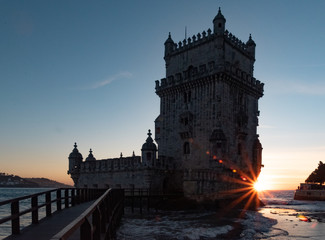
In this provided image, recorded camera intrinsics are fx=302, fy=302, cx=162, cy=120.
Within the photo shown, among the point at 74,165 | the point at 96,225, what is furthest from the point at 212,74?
the point at 96,225

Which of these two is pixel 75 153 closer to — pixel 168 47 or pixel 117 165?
pixel 117 165

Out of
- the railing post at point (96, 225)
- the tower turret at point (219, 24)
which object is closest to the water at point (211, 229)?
the railing post at point (96, 225)

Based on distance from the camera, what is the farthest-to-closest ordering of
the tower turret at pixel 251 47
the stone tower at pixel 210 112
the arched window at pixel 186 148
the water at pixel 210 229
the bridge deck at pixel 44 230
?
the tower turret at pixel 251 47 < the arched window at pixel 186 148 < the stone tower at pixel 210 112 < the water at pixel 210 229 < the bridge deck at pixel 44 230

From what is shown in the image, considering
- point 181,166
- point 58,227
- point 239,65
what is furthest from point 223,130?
point 58,227

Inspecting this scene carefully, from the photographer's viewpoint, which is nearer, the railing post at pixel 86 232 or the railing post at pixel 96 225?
the railing post at pixel 86 232

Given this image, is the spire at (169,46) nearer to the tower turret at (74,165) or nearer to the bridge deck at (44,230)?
the tower turret at (74,165)

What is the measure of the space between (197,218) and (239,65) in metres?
21.0

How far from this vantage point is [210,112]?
113 feet

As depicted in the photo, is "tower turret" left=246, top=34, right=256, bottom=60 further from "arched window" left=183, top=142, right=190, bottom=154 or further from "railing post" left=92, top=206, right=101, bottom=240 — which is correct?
"railing post" left=92, top=206, right=101, bottom=240

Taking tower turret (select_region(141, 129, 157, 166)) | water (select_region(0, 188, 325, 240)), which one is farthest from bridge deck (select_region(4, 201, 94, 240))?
tower turret (select_region(141, 129, 157, 166))

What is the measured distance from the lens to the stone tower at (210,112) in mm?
32969

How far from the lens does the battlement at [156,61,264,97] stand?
112 ft

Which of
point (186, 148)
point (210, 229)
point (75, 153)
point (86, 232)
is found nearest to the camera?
point (86, 232)

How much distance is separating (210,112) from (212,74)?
4.31 m
